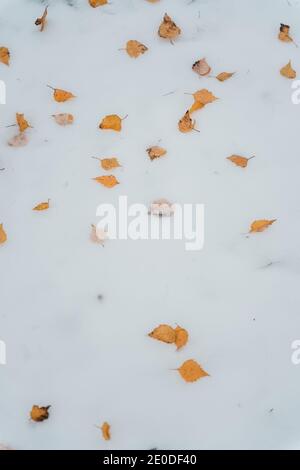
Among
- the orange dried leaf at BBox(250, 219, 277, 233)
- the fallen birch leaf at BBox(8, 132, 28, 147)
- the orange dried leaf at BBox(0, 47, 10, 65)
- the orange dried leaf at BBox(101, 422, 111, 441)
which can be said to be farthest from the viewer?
the orange dried leaf at BBox(0, 47, 10, 65)

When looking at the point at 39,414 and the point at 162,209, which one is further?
the point at 162,209

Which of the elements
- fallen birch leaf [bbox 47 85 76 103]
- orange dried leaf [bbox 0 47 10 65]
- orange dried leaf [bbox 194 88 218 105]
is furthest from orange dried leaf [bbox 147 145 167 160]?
orange dried leaf [bbox 0 47 10 65]

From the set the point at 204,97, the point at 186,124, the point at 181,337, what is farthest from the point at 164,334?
the point at 204,97

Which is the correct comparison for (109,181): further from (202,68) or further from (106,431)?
(106,431)

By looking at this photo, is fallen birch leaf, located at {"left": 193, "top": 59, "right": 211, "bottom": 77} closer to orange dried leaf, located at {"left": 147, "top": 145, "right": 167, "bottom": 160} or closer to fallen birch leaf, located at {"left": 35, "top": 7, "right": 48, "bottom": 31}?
orange dried leaf, located at {"left": 147, "top": 145, "right": 167, "bottom": 160}

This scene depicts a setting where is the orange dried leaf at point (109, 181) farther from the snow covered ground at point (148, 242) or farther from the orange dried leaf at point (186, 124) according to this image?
the orange dried leaf at point (186, 124)
